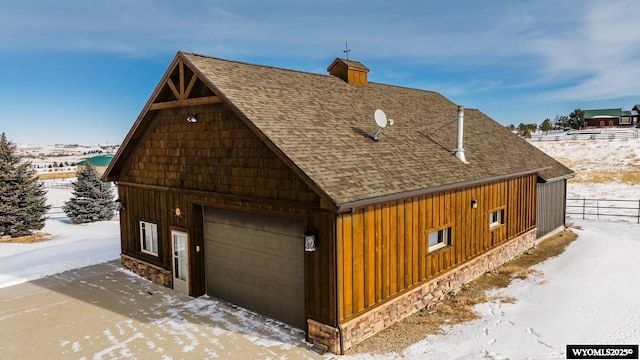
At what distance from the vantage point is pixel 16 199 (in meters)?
21.0

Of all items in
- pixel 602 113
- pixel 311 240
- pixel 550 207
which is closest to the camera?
pixel 311 240

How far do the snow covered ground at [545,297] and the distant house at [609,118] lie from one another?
71380 millimetres

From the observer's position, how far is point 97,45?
27.0 metres

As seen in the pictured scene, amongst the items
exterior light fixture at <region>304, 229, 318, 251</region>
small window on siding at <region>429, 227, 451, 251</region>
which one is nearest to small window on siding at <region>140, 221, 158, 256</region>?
exterior light fixture at <region>304, 229, 318, 251</region>

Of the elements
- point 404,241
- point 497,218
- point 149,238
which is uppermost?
point 404,241

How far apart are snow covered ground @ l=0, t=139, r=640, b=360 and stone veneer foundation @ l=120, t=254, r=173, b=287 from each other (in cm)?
94

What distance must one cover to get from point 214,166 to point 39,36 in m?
18.0

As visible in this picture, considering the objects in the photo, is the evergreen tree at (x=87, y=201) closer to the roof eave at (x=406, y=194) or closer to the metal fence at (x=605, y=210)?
the roof eave at (x=406, y=194)

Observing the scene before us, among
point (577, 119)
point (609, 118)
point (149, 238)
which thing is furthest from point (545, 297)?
point (609, 118)

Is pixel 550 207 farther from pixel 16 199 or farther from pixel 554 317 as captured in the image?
pixel 16 199

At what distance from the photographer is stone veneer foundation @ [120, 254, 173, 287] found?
11.7 m

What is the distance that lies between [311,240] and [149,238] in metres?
7.23

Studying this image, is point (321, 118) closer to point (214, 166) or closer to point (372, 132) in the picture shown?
point (372, 132)

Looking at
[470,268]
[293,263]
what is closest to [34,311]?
[293,263]
